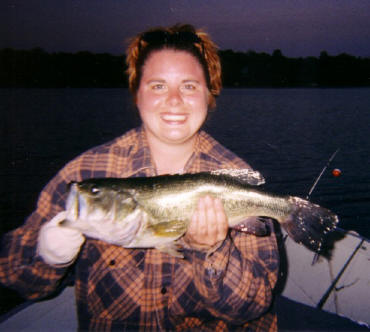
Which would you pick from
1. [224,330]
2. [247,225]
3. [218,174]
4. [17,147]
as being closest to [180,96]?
[218,174]

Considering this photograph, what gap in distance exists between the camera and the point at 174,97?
9.45 feet

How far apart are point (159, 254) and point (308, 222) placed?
1.52m

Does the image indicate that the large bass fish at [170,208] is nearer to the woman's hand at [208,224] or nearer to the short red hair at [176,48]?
the woman's hand at [208,224]

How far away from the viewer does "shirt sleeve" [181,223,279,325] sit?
275cm

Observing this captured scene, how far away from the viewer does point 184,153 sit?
3289 millimetres

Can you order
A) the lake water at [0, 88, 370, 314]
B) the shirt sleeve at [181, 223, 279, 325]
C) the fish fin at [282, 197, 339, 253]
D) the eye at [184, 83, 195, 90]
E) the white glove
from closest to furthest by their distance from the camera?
1. the white glove
2. the shirt sleeve at [181, 223, 279, 325]
3. the eye at [184, 83, 195, 90]
4. the fish fin at [282, 197, 339, 253]
5. the lake water at [0, 88, 370, 314]

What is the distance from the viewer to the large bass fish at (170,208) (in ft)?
8.54

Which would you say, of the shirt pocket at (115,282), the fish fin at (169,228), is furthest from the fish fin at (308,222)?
the shirt pocket at (115,282)

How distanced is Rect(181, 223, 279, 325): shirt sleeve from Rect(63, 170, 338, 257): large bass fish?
245 mm

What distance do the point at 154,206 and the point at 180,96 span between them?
3.38ft

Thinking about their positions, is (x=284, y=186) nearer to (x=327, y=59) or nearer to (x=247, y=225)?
(x=247, y=225)

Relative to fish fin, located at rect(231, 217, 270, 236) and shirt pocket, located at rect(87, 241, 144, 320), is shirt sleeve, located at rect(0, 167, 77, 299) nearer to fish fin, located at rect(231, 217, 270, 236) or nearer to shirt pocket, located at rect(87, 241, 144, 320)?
shirt pocket, located at rect(87, 241, 144, 320)

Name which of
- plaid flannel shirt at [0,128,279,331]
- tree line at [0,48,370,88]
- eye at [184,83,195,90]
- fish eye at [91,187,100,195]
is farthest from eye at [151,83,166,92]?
tree line at [0,48,370,88]

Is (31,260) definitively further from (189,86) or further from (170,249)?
(189,86)
